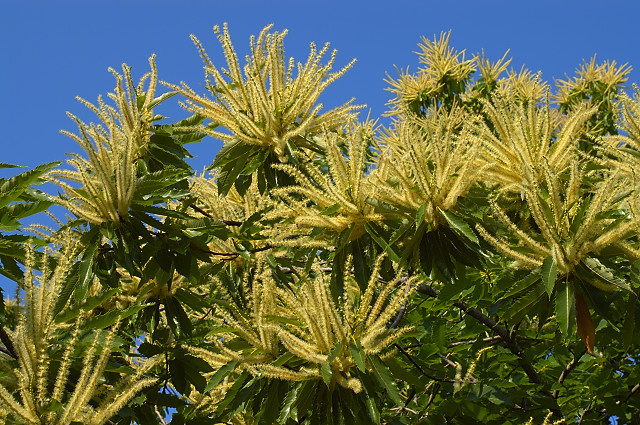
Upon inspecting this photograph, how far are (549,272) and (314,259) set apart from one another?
127 cm

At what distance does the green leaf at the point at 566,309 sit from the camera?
2.88 metres

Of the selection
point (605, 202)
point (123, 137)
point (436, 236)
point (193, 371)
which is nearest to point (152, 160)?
point (123, 137)

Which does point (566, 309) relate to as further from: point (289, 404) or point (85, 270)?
point (85, 270)

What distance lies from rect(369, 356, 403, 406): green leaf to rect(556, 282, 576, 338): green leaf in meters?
0.68

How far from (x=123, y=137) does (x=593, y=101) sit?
22.4ft

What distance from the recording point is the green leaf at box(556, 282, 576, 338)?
113 inches

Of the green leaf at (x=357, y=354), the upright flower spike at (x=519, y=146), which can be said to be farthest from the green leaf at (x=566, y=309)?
the green leaf at (x=357, y=354)

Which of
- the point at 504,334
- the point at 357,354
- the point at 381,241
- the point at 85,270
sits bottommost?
the point at 357,354

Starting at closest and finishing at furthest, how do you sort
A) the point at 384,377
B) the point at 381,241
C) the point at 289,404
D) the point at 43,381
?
the point at 43,381
the point at 384,377
the point at 289,404
the point at 381,241

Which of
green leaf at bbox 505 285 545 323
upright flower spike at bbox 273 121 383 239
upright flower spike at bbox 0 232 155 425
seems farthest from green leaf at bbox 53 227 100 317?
green leaf at bbox 505 285 545 323

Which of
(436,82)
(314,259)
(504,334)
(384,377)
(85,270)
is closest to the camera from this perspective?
(384,377)

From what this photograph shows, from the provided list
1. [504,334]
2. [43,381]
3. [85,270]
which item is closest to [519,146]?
[504,334]

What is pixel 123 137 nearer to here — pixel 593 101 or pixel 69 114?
pixel 69 114

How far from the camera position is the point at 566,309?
2.90m
